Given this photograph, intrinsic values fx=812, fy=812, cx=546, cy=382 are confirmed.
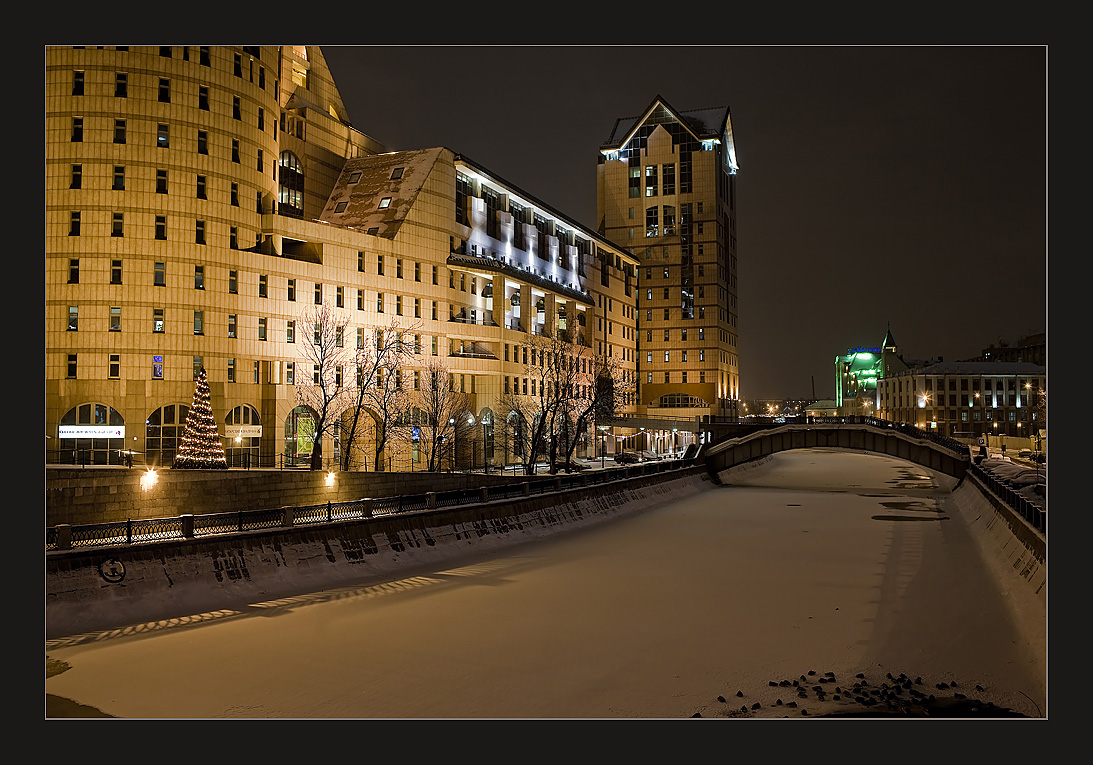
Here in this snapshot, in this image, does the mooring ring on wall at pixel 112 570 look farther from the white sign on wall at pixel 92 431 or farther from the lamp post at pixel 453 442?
the lamp post at pixel 453 442

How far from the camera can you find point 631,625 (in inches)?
909

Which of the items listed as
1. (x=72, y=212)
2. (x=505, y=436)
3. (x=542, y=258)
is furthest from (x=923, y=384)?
(x=72, y=212)

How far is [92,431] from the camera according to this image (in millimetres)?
50844

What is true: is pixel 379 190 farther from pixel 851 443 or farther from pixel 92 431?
pixel 851 443

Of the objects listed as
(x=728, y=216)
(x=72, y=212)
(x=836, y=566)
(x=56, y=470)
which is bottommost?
(x=836, y=566)

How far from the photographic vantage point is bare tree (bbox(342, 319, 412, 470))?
5903 cm

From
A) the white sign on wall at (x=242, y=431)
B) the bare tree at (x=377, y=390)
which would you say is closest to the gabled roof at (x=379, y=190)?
the bare tree at (x=377, y=390)

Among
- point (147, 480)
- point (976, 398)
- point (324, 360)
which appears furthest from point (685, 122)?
point (147, 480)

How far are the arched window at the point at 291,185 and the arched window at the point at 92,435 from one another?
81.1 ft

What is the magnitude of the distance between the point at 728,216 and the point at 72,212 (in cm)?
10090

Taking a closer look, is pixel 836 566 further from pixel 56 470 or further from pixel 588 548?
pixel 56 470

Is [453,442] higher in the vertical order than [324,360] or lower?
lower

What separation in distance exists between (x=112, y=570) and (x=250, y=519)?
209 inches

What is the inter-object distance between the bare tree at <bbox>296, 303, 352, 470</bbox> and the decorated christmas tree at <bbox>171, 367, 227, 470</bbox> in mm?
9937
